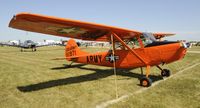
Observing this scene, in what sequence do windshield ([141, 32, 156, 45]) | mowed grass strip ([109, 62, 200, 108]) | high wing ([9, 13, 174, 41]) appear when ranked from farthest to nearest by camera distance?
windshield ([141, 32, 156, 45])
high wing ([9, 13, 174, 41])
mowed grass strip ([109, 62, 200, 108])

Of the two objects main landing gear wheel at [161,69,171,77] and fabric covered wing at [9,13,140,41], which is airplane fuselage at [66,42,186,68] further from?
main landing gear wheel at [161,69,171,77]

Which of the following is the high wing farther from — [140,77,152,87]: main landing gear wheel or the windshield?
[140,77,152,87]: main landing gear wheel

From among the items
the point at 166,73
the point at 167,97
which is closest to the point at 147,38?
the point at 166,73

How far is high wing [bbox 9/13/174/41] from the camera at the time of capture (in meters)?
6.20

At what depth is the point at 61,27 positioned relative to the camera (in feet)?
25.8

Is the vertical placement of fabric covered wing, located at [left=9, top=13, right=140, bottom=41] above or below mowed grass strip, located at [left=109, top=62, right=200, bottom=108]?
above

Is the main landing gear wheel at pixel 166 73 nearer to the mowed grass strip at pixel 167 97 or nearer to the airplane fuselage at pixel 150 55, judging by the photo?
the airplane fuselage at pixel 150 55

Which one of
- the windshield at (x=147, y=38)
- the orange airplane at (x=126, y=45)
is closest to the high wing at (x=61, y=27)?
the orange airplane at (x=126, y=45)

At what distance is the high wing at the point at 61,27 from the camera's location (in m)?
6.20

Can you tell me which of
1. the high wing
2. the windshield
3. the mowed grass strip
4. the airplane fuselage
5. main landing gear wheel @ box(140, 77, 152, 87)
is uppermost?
the high wing

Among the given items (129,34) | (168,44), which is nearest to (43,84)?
(129,34)

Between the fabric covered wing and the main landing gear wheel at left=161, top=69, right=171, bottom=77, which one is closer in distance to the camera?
the fabric covered wing

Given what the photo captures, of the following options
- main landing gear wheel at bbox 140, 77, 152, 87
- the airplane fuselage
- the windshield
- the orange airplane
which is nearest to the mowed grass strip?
main landing gear wheel at bbox 140, 77, 152, 87

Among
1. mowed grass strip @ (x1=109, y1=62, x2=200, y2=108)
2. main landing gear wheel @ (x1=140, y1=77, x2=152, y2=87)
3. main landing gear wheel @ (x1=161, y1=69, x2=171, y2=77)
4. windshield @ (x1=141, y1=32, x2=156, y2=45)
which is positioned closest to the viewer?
mowed grass strip @ (x1=109, y1=62, x2=200, y2=108)
